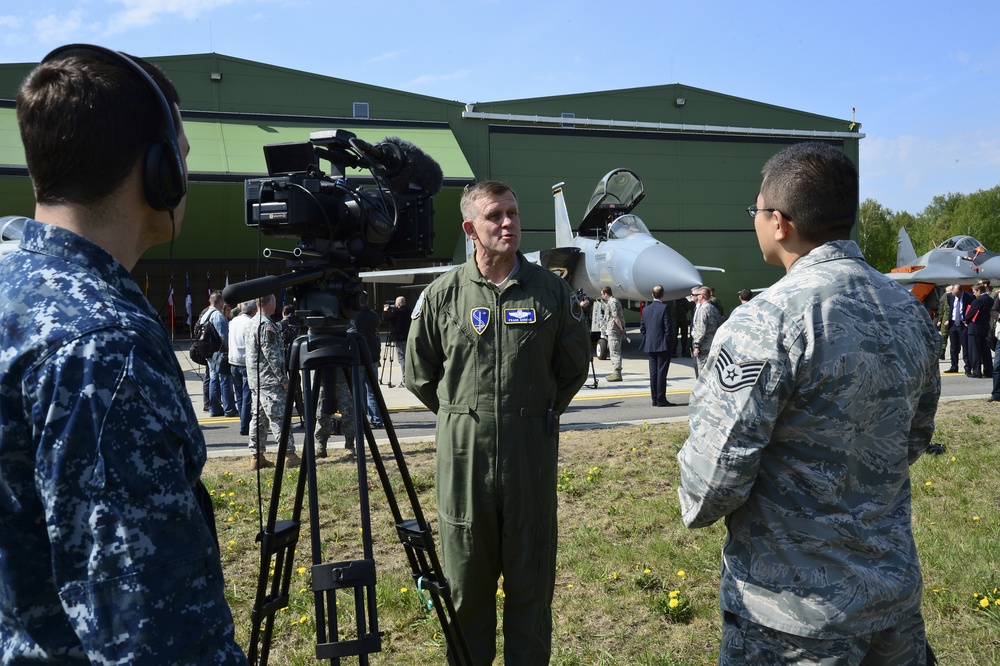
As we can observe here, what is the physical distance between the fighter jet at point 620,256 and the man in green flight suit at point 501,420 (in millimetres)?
13173

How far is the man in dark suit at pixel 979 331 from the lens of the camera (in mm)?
14180

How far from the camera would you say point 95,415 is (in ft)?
3.46

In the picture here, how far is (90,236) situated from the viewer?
4.07 ft

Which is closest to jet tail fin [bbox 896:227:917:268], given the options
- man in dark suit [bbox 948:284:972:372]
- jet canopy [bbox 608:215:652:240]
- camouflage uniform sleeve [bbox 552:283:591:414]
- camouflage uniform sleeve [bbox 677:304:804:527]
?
man in dark suit [bbox 948:284:972:372]

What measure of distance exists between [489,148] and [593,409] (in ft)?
64.9

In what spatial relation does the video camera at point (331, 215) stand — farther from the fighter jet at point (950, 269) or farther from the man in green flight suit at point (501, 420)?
the fighter jet at point (950, 269)

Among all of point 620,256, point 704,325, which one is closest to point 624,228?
point 620,256

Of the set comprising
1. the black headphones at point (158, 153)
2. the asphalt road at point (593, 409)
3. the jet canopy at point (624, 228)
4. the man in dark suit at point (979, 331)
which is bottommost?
the asphalt road at point (593, 409)

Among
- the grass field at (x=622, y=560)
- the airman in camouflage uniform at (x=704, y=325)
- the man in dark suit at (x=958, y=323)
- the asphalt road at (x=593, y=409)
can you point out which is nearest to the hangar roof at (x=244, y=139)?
the asphalt road at (x=593, y=409)

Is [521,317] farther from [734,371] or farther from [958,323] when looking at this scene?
[958,323]

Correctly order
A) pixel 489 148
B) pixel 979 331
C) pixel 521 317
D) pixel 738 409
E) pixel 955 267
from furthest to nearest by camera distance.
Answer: pixel 489 148 < pixel 955 267 < pixel 979 331 < pixel 521 317 < pixel 738 409

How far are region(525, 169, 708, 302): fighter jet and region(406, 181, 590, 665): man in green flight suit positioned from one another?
13.2 m

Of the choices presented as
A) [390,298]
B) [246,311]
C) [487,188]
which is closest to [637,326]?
[390,298]

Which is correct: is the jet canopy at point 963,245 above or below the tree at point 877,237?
below
